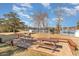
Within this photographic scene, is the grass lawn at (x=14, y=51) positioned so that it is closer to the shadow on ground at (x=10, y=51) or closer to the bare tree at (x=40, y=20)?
the shadow on ground at (x=10, y=51)

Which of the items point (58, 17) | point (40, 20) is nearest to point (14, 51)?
point (40, 20)

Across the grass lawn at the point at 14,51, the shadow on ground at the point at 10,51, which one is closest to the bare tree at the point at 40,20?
the grass lawn at the point at 14,51

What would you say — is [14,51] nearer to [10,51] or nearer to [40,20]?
[10,51]

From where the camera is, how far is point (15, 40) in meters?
2.06

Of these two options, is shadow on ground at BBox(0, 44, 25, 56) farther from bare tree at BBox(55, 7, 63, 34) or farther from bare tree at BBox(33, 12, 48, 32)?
bare tree at BBox(55, 7, 63, 34)

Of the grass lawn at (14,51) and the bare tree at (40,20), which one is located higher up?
the bare tree at (40,20)

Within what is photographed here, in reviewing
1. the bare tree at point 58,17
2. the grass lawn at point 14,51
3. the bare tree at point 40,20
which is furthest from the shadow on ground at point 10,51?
the bare tree at point 58,17

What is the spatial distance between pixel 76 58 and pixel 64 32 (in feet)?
1.09

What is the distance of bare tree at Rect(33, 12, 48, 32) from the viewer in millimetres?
2045

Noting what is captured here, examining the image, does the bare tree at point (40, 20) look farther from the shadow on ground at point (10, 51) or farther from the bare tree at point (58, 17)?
the shadow on ground at point (10, 51)

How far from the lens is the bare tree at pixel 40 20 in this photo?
2045 millimetres

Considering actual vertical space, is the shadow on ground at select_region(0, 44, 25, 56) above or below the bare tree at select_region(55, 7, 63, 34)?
below

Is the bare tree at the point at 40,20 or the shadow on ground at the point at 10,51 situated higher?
the bare tree at the point at 40,20

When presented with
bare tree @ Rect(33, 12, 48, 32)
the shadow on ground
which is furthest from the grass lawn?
bare tree @ Rect(33, 12, 48, 32)
